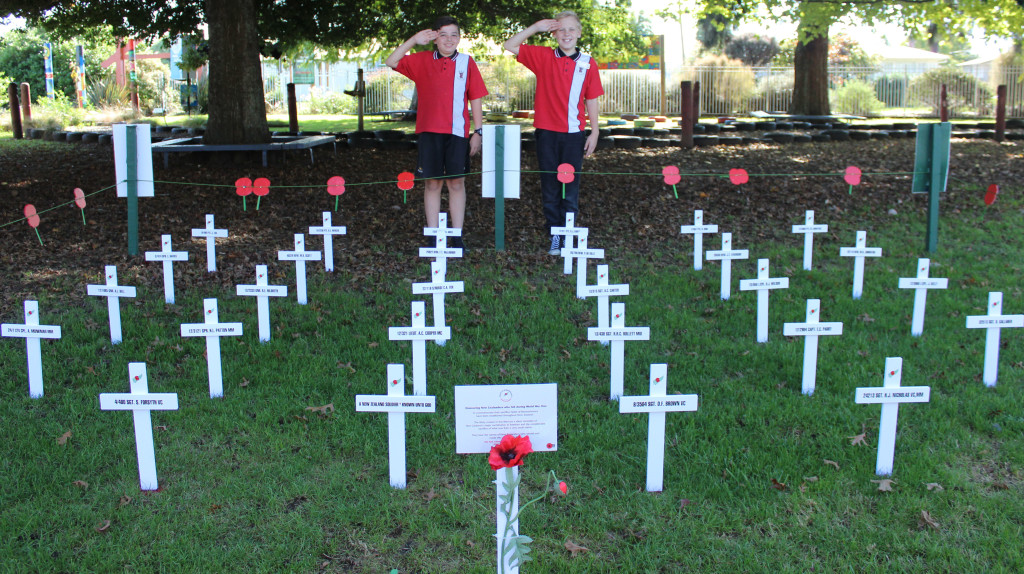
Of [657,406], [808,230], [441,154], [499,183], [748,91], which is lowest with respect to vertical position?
[657,406]

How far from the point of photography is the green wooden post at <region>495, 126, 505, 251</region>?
309 inches

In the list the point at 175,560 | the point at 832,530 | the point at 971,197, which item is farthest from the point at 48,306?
the point at 971,197

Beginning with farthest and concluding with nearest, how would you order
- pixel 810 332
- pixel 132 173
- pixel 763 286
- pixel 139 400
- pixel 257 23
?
pixel 257 23
pixel 132 173
pixel 763 286
pixel 810 332
pixel 139 400

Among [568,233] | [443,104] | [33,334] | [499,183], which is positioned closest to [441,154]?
[443,104]

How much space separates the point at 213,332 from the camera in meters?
4.50

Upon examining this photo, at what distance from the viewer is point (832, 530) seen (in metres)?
3.55

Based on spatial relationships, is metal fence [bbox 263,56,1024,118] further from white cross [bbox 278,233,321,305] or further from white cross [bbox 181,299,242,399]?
white cross [bbox 181,299,242,399]

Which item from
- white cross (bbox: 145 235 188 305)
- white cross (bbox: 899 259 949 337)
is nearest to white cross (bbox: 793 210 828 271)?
white cross (bbox: 899 259 949 337)

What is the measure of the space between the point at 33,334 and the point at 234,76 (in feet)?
26.8

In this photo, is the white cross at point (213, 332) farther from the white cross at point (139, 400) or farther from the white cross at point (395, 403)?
the white cross at point (395, 403)

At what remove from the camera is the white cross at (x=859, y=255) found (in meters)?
6.48

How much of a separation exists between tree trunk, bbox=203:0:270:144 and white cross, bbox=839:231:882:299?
860cm

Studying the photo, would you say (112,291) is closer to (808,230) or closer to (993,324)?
(993,324)

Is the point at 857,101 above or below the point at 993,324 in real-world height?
above
